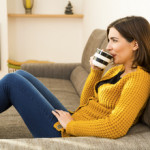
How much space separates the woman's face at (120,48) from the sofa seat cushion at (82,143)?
0.37 metres

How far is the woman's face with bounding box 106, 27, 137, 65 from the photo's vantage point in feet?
3.88

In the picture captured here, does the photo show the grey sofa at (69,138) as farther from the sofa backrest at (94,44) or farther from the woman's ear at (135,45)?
the woman's ear at (135,45)

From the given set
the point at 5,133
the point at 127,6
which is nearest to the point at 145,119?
the point at 5,133

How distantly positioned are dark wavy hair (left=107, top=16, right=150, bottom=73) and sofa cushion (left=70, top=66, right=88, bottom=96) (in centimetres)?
107

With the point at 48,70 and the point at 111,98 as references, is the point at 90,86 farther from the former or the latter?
the point at 48,70

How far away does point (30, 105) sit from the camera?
1.21m

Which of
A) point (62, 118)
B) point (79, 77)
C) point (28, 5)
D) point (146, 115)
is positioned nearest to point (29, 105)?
point (62, 118)

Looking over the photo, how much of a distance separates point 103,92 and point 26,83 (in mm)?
370

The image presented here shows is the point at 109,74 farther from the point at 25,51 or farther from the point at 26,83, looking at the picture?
the point at 25,51

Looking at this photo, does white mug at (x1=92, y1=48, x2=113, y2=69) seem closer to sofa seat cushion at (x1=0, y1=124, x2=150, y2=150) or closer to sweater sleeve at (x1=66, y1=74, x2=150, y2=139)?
sweater sleeve at (x1=66, y1=74, x2=150, y2=139)

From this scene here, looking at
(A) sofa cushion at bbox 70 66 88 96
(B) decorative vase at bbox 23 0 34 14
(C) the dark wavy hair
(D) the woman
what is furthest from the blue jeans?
(B) decorative vase at bbox 23 0 34 14

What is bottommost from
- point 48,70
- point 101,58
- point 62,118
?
point 48,70

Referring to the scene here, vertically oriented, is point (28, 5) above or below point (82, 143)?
above

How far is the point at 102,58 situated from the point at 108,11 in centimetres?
165
